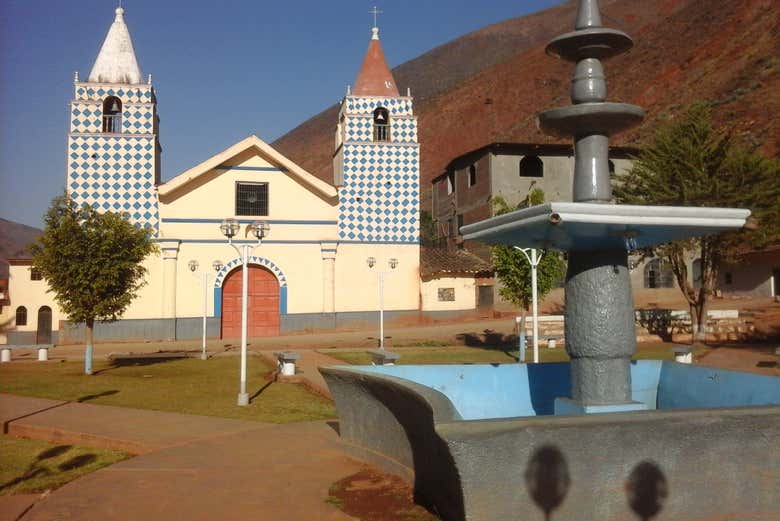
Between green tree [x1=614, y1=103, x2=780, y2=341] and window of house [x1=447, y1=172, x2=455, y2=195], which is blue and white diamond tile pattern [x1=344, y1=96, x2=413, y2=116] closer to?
green tree [x1=614, y1=103, x2=780, y2=341]

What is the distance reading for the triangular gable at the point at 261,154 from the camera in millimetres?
25500

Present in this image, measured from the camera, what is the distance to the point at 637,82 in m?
81.1

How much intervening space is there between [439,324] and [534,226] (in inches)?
912

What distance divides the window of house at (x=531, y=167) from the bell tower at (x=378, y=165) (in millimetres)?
8949

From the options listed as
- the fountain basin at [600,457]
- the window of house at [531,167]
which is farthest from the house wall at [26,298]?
the fountain basin at [600,457]

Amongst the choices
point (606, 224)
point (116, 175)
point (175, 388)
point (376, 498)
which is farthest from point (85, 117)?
point (606, 224)

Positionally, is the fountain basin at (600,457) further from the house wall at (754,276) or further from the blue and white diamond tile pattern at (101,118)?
the house wall at (754,276)

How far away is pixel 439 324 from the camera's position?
28.3 metres

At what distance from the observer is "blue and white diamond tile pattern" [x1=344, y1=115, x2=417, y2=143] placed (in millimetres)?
27734

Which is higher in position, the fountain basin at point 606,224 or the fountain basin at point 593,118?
the fountain basin at point 593,118

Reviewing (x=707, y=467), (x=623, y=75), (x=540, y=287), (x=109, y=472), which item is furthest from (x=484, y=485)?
(x=623, y=75)

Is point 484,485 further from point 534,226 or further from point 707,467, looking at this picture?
point 534,226

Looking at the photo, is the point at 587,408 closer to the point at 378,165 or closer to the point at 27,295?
the point at 378,165

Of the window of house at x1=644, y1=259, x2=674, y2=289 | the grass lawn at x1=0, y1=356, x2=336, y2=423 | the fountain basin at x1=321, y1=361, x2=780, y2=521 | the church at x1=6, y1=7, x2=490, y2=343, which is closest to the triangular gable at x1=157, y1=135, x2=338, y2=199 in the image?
the church at x1=6, y1=7, x2=490, y2=343
